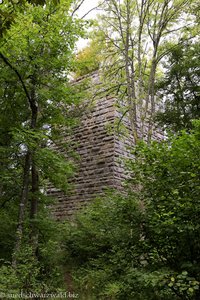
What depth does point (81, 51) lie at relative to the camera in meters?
12.5

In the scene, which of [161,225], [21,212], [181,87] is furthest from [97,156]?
[161,225]

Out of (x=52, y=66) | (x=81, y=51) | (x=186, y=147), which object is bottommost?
(x=186, y=147)

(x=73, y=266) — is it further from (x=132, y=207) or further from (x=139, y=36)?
(x=139, y=36)

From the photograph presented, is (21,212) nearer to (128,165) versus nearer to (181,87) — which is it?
(128,165)

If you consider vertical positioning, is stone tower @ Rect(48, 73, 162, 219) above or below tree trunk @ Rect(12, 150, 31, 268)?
above

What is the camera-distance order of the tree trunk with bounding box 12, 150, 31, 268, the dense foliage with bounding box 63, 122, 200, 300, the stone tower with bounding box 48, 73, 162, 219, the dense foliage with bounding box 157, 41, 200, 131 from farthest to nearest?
the stone tower with bounding box 48, 73, 162, 219, the dense foliage with bounding box 157, 41, 200, 131, the tree trunk with bounding box 12, 150, 31, 268, the dense foliage with bounding box 63, 122, 200, 300

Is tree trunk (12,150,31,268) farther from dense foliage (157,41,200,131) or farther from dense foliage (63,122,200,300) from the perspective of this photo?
dense foliage (157,41,200,131)

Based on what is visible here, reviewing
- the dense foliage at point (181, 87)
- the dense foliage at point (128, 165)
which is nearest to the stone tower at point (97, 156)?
the dense foliage at point (128, 165)

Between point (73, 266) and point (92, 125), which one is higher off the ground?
point (92, 125)

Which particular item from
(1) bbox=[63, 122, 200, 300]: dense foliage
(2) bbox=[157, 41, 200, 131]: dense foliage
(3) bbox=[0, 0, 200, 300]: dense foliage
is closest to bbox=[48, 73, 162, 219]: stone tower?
(3) bbox=[0, 0, 200, 300]: dense foliage

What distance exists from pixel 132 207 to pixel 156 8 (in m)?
6.59

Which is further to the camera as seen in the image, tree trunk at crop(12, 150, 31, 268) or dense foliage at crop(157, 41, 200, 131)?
dense foliage at crop(157, 41, 200, 131)

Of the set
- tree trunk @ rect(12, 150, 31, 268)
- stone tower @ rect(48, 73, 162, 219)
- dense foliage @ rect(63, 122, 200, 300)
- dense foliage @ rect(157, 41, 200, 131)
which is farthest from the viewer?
stone tower @ rect(48, 73, 162, 219)

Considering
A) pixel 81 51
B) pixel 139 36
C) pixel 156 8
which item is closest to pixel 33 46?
pixel 139 36
